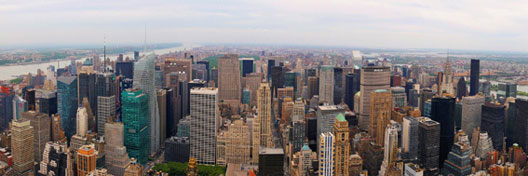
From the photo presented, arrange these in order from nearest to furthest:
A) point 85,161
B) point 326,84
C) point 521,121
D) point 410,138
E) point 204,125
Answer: point 85,161 → point 410,138 → point 521,121 → point 204,125 → point 326,84

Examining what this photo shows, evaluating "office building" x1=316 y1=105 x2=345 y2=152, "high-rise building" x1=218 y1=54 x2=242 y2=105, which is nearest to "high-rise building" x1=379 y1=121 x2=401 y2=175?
"office building" x1=316 y1=105 x2=345 y2=152

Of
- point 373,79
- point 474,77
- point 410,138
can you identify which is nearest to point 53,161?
point 410,138

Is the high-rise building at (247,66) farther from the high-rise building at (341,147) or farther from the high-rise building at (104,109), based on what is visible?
the high-rise building at (341,147)

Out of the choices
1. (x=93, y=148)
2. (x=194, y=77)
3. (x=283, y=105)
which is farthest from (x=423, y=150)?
(x=194, y=77)

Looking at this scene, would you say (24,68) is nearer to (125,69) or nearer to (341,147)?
(125,69)

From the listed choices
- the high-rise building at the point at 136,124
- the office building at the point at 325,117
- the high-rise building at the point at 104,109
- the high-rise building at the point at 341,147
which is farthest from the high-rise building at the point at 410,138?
the high-rise building at the point at 104,109

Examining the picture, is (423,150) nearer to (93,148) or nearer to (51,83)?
(93,148)
